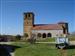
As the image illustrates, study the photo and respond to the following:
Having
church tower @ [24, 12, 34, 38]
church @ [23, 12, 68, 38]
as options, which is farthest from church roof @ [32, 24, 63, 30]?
church tower @ [24, 12, 34, 38]

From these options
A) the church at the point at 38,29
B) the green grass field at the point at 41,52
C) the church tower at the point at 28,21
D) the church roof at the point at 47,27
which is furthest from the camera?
the church tower at the point at 28,21

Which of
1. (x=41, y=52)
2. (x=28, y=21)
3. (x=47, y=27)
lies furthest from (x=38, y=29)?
(x=41, y=52)

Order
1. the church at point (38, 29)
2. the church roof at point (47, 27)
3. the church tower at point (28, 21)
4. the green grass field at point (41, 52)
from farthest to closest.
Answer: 1. the church tower at point (28, 21)
2. the church roof at point (47, 27)
3. the church at point (38, 29)
4. the green grass field at point (41, 52)

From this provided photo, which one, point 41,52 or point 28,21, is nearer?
point 41,52

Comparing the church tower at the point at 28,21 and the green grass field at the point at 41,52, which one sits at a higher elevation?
the church tower at the point at 28,21

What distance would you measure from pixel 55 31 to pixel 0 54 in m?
74.0

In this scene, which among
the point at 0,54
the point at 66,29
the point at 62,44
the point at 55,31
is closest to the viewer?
the point at 0,54

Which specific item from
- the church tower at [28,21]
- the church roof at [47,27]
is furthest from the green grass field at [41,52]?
the church tower at [28,21]

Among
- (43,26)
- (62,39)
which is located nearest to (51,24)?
(43,26)

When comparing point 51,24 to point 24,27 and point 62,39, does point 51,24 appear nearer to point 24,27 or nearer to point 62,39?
point 24,27

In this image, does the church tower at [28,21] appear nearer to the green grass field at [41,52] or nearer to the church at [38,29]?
the church at [38,29]

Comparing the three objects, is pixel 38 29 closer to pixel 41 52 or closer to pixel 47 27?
pixel 47 27

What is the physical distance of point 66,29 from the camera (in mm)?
102875

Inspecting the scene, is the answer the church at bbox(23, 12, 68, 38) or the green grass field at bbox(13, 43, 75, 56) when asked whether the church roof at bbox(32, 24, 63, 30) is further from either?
the green grass field at bbox(13, 43, 75, 56)
